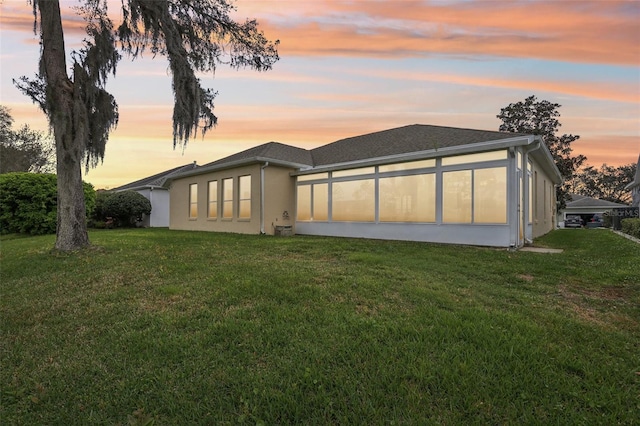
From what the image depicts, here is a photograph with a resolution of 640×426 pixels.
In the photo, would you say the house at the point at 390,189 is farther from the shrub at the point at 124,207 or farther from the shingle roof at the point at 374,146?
the shrub at the point at 124,207

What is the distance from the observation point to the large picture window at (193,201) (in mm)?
15891

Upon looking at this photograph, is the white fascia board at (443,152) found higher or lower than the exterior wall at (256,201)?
higher

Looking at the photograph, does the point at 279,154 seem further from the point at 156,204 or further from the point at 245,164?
the point at 156,204

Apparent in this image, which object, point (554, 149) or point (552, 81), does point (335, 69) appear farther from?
point (554, 149)

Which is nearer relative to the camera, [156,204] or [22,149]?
[156,204]

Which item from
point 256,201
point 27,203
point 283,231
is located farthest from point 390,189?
point 27,203

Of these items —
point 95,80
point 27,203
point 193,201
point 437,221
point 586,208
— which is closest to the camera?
point 95,80

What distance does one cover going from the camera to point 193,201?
16078 millimetres

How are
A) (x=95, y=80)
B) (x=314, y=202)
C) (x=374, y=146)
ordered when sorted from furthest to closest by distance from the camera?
(x=374, y=146), (x=314, y=202), (x=95, y=80)

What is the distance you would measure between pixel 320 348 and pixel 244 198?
11.0 m

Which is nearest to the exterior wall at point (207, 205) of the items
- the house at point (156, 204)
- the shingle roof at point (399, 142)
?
the shingle roof at point (399, 142)

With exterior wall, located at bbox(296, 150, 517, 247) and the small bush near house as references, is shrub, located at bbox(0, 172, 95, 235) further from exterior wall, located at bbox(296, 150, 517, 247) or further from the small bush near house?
the small bush near house

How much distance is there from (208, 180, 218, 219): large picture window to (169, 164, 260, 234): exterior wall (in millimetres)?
178

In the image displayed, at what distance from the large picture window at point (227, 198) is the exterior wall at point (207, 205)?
17cm
